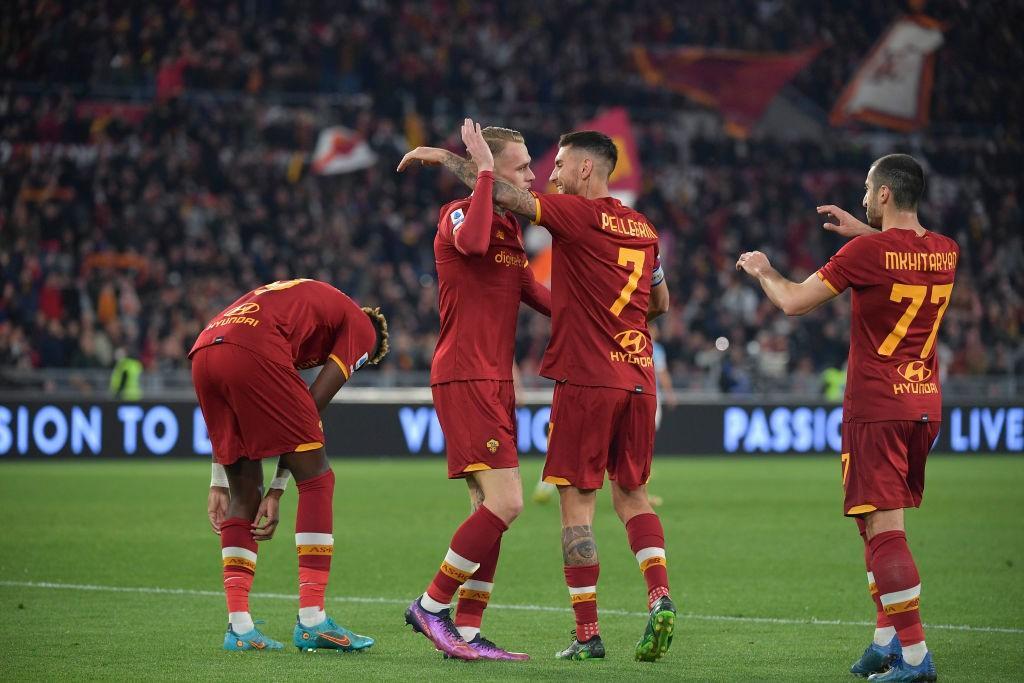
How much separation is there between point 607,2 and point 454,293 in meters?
28.6

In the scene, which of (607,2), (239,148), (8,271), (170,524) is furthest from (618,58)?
(170,524)

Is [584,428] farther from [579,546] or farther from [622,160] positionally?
[622,160]

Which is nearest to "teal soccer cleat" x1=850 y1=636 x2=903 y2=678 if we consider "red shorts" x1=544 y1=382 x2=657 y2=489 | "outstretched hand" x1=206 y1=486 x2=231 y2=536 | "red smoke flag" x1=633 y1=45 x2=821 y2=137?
"red shorts" x1=544 y1=382 x2=657 y2=489

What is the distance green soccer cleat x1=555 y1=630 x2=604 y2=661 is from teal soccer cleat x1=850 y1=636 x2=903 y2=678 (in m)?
1.11

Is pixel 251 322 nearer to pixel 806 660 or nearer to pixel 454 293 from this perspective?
pixel 454 293

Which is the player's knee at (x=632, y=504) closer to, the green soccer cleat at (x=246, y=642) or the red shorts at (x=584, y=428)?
the red shorts at (x=584, y=428)

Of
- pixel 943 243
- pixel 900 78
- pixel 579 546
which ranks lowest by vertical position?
pixel 579 546

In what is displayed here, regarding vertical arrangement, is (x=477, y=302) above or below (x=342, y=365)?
above

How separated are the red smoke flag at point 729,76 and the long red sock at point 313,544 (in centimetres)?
2727

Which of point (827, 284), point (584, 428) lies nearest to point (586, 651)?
point (584, 428)

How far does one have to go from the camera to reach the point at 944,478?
64.7 feet

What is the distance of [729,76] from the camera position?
33156mm

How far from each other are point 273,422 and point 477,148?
5.01 feet

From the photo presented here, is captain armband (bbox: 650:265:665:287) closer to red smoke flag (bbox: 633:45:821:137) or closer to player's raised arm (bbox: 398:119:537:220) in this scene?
player's raised arm (bbox: 398:119:537:220)
